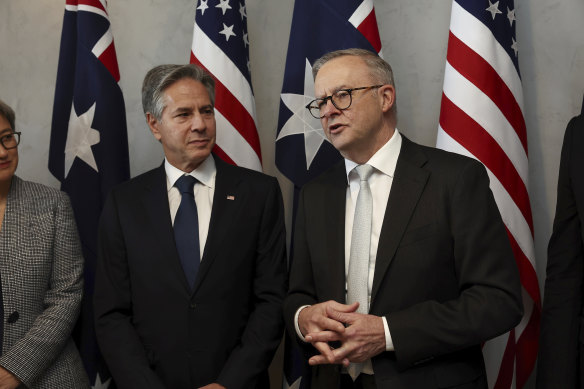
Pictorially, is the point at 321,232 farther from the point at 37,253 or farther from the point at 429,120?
the point at 429,120

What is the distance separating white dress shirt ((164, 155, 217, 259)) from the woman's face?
58 cm

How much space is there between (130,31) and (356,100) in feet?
6.47

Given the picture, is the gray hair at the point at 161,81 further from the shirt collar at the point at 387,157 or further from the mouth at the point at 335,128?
the shirt collar at the point at 387,157

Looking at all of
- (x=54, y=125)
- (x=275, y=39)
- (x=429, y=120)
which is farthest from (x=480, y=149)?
(x=54, y=125)

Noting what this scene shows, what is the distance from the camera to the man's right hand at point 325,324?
1696 mm

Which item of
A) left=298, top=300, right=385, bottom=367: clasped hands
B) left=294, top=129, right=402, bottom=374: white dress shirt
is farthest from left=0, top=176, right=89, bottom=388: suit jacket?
left=298, top=300, right=385, bottom=367: clasped hands

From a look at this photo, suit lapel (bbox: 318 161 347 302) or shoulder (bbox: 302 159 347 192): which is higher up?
shoulder (bbox: 302 159 347 192)

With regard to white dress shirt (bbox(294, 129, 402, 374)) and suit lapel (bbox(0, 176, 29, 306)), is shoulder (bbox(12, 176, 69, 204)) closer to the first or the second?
suit lapel (bbox(0, 176, 29, 306))

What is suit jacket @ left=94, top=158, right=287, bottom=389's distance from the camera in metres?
2.11

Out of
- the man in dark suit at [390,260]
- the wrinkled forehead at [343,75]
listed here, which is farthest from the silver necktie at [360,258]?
the wrinkled forehead at [343,75]

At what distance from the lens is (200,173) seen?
7.56 feet

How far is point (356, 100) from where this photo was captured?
1.93 meters

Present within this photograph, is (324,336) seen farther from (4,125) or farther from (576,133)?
(4,125)

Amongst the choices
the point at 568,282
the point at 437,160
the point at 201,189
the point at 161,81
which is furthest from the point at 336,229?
the point at 161,81
